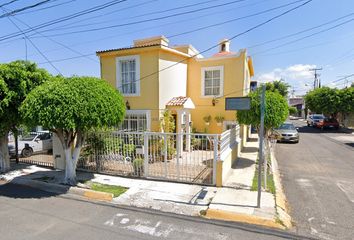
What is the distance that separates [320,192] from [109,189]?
6.15m

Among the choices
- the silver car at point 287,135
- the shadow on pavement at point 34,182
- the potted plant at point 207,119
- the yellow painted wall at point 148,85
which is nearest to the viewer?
the shadow on pavement at point 34,182

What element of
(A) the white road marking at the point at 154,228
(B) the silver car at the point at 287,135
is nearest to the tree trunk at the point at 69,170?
(A) the white road marking at the point at 154,228

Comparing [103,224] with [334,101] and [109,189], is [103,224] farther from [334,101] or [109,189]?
[334,101]

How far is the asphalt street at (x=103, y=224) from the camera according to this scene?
3.70 meters

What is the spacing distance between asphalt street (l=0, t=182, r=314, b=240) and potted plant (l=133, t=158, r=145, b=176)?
184 centimetres

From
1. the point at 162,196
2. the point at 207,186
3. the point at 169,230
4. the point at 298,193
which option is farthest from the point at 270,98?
the point at 169,230

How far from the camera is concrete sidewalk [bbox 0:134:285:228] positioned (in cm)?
437

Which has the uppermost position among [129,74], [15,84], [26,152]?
[129,74]

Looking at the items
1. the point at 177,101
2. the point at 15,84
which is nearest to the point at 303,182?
the point at 177,101

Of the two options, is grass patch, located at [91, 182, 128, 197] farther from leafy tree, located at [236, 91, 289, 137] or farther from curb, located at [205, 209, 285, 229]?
leafy tree, located at [236, 91, 289, 137]

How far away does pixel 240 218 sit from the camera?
13.7 feet

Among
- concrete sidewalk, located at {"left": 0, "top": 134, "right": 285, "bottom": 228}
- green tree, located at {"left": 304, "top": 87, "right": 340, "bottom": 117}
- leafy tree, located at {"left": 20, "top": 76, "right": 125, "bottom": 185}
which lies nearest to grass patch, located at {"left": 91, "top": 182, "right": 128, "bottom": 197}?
concrete sidewalk, located at {"left": 0, "top": 134, "right": 285, "bottom": 228}

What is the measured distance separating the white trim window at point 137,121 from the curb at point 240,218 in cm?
592

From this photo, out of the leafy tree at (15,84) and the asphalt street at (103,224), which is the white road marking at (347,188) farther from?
the leafy tree at (15,84)
